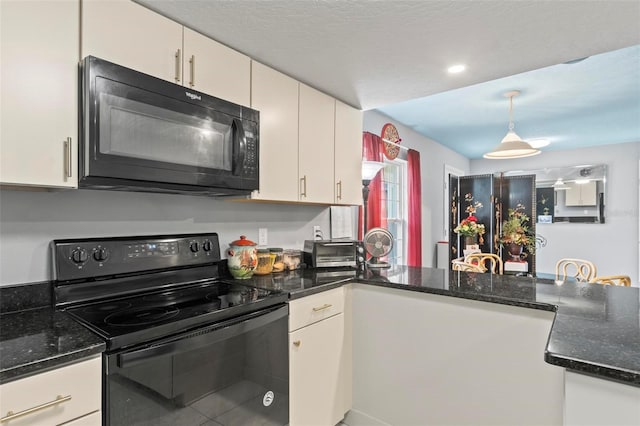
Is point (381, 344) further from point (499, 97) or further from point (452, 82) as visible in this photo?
point (499, 97)

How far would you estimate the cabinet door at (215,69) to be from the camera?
5.16 ft

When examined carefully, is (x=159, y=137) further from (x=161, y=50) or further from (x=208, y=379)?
(x=208, y=379)

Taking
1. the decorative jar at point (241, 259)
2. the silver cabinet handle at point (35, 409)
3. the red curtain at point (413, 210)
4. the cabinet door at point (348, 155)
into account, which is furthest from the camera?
the red curtain at point (413, 210)

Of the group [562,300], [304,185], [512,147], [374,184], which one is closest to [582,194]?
[512,147]

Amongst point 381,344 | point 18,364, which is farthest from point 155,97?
point 381,344

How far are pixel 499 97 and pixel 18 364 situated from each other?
3.98 meters

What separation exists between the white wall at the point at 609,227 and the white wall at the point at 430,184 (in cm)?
223

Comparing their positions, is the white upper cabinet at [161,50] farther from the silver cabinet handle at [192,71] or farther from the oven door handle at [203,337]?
the oven door handle at [203,337]

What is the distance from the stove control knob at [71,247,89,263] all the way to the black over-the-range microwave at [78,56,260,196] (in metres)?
0.30

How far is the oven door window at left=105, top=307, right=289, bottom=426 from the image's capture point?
105 cm

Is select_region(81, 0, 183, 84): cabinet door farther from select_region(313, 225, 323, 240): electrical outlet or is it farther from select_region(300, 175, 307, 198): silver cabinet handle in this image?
select_region(313, 225, 323, 240): electrical outlet

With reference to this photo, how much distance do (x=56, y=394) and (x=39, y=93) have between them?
0.93 m

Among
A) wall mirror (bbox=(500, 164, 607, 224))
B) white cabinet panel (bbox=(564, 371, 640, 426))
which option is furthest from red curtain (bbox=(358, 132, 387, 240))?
wall mirror (bbox=(500, 164, 607, 224))

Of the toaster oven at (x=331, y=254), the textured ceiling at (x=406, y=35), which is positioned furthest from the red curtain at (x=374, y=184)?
the textured ceiling at (x=406, y=35)
